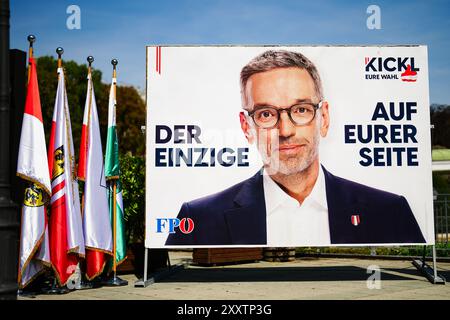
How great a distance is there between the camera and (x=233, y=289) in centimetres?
1059

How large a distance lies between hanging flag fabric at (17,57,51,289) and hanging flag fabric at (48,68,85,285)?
232 millimetres

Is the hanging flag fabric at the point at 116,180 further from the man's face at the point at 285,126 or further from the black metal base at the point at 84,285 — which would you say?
the man's face at the point at 285,126

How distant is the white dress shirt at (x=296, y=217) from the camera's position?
35.9 ft

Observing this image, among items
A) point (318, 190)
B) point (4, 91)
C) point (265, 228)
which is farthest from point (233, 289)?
point (4, 91)

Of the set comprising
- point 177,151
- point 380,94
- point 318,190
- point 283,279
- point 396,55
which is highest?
point 396,55

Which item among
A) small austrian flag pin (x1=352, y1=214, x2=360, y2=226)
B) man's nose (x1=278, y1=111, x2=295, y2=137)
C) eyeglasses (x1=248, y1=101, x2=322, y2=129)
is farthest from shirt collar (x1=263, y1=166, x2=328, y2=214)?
eyeglasses (x1=248, y1=101, x2=322, y2=129)

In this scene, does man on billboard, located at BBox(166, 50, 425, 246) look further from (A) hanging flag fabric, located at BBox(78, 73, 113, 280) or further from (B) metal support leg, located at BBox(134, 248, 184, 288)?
(A) hanging flag fabric, located at BBox(78, 73, 113, 280)

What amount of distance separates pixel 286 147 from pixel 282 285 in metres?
2.84

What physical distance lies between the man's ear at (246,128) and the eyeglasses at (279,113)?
0.15m

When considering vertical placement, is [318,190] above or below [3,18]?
below

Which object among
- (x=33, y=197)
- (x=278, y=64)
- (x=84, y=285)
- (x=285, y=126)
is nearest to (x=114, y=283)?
(x=84, y=285)

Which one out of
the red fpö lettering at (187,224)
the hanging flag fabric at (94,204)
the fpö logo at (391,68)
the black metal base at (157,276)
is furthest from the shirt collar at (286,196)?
the hanging flag fabric at (94,204)

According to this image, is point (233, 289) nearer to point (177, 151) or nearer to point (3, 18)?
point (177, 151)

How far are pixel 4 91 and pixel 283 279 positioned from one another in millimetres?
7433
